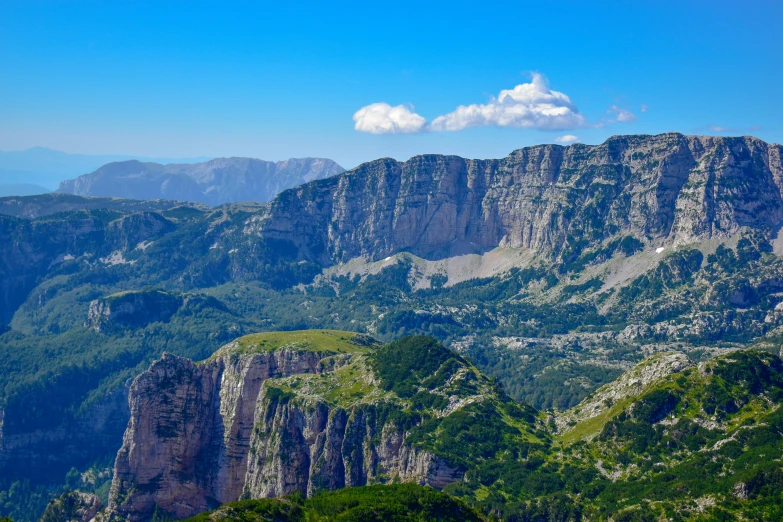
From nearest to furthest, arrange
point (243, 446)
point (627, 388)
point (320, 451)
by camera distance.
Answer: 1. point (320, 451)
2. point (627, 388)
3. point (243, 446)

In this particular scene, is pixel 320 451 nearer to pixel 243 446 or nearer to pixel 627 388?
pixel 243 446

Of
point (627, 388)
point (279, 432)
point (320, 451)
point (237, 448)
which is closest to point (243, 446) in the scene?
point (237, 448)

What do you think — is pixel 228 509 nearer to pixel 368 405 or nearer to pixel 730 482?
pixel 368 405

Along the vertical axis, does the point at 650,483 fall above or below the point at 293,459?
above

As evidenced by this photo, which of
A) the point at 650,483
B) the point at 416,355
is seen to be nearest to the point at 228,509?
the point at 650,483

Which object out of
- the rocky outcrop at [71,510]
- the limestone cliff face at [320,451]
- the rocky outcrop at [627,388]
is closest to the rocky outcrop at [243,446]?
the limestone cliff face at [320,451]

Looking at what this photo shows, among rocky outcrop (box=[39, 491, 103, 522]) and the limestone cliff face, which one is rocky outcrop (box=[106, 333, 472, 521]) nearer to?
the limestone cliff face

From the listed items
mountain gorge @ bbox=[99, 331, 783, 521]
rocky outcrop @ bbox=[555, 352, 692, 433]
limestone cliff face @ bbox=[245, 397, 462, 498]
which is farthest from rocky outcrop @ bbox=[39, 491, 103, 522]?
rocky outcrop @ bbox=[555, 352, 692, 433]
